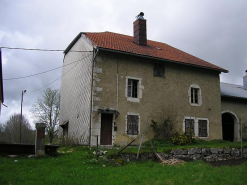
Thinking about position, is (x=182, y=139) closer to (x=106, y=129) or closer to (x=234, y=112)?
(x=106, y=129)

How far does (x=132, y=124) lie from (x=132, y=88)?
2141 millimetres

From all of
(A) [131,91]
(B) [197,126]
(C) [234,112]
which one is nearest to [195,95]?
(B) [197,126]

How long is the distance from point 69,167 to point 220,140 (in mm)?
12040

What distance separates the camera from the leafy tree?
29344 millimetres

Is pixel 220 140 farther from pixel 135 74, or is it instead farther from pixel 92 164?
pixel 92 164

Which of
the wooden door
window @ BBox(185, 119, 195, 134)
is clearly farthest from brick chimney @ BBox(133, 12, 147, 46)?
the wooden door

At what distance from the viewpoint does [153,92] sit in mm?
16344

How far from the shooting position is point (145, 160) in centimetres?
1094

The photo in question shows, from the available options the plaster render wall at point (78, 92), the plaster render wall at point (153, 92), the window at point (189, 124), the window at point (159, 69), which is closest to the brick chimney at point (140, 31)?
the window at point (159, 69)

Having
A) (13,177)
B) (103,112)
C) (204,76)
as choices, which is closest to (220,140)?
(204,76)

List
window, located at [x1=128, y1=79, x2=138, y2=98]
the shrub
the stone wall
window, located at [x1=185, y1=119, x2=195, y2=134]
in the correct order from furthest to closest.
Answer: window, located at [x1=185, y1=119, x2=195, y2=134]
window, located at [x1=128, y1=79, x2=138, y2=98]
the shrub
the stone wall

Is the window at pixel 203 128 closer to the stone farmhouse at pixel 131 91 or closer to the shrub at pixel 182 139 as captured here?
the stone farmhouse at pixel 131 91

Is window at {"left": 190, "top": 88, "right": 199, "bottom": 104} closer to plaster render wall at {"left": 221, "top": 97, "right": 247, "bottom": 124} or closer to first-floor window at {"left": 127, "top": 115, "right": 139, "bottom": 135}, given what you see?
plaster render wall at {"left": 221, "top": 97, "right": 247, "bottom": 124}

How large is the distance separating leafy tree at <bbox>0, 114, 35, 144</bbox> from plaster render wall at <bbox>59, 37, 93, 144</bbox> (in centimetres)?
1188
